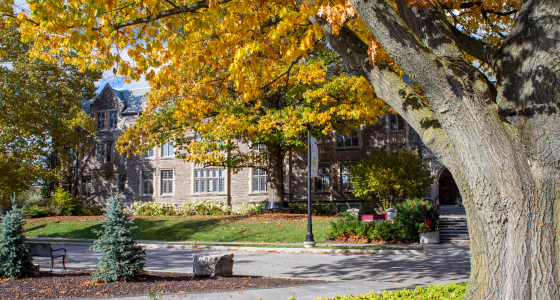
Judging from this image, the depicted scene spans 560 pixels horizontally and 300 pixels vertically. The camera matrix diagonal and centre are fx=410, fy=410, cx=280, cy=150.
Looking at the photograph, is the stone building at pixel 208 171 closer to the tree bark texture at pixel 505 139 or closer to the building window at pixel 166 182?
the building window at pixel 166 182

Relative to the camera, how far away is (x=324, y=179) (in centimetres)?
3162

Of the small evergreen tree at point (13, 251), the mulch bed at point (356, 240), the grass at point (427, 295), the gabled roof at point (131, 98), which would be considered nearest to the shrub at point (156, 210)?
the gabled roof at point (131, 98)

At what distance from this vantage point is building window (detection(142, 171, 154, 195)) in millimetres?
35562

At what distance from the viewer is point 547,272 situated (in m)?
3.81

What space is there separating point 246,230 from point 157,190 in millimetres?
18125

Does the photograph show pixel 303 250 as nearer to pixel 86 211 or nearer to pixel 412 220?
pixel 412 220

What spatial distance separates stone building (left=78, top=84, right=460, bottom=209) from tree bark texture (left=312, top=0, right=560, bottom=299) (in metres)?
25.1

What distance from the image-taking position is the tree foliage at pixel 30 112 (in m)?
24.6

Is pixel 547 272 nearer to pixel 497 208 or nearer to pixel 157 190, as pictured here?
pixel 497 208

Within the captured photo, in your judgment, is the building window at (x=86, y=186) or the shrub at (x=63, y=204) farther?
the building window at (x=86, y=186)

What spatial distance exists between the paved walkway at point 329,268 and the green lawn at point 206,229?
3.33 meters

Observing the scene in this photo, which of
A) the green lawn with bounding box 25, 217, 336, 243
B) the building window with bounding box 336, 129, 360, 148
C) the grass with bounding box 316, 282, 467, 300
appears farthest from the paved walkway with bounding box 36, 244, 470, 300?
the building window with bounding box 336, 129, 360, 148

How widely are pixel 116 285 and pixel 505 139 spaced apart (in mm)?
6305

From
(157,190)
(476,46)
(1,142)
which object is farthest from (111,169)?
(476,46)
